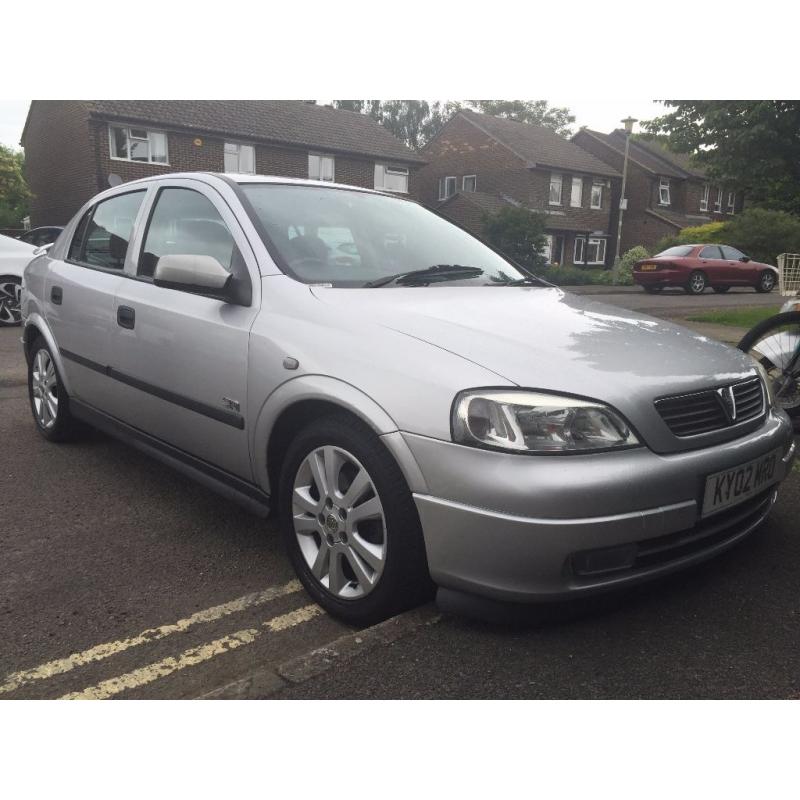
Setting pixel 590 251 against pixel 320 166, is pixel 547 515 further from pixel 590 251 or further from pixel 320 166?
pixel 590 251

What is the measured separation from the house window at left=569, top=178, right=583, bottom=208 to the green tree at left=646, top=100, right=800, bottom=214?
18576mm

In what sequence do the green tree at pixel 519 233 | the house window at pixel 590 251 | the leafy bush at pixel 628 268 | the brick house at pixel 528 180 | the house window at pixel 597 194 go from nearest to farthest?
the green tree at pixel 519 233 < the leafy bush at pixel 628 268 < the brick house at pixel 528 180 < the house window at pixel 590 251 < the house window at pixel 597 194

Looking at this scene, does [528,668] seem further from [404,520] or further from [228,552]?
[228,552]

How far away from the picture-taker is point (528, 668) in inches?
91.9

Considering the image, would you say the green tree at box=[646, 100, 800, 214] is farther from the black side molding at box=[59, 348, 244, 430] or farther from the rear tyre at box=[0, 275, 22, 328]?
the rear tyre at box=[0, 275, 22, 328]

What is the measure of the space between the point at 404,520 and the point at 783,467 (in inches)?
63.0

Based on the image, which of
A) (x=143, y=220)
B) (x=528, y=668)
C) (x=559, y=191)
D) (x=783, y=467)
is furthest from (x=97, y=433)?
(x=559, y=191)

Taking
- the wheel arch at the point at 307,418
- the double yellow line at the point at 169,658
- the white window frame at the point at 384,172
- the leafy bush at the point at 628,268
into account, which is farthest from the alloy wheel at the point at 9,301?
the white window frame at the point at 384,172

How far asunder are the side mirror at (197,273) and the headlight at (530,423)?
1269 millimetres

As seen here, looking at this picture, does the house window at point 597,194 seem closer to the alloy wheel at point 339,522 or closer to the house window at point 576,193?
the house window at point 576,193

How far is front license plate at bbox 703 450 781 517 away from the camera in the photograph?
2.48 meters

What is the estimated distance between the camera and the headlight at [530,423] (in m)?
2.26

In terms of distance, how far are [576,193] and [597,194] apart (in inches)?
69.6

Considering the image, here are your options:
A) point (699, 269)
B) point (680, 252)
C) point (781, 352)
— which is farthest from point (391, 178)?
point (781, 352)
